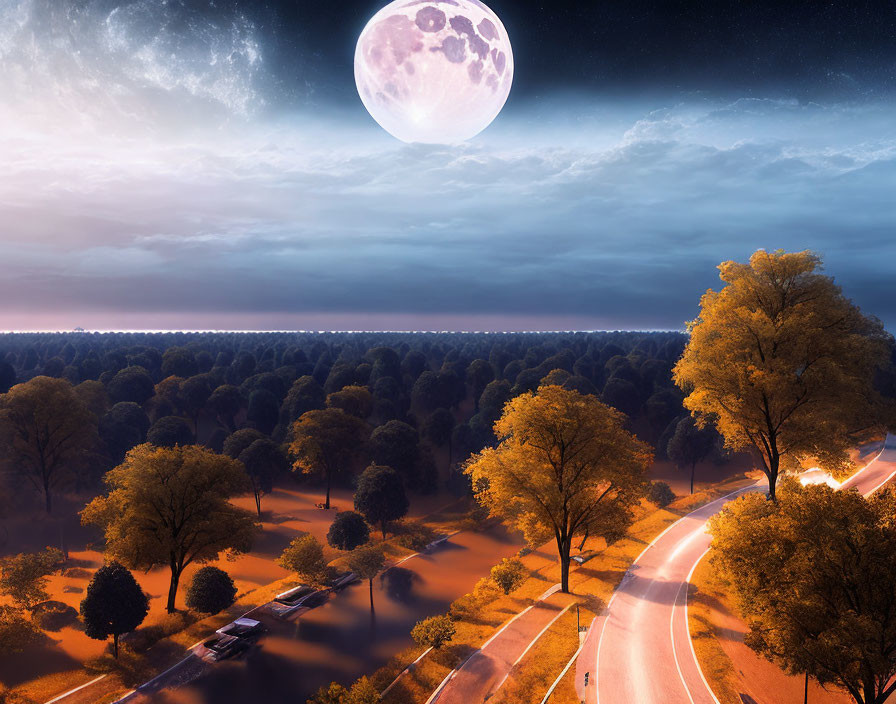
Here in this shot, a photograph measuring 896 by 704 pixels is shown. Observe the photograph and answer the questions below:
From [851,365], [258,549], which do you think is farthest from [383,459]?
[851,365]

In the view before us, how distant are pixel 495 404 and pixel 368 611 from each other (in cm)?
4631

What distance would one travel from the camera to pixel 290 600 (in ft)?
122

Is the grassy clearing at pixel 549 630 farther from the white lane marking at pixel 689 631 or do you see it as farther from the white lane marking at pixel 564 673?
the white lane marking at pixel 689 631

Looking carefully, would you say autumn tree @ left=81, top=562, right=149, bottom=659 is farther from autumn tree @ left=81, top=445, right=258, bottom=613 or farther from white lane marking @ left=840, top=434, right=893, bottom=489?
white lane marking @ left=840, top=434, right=893, bottom=489

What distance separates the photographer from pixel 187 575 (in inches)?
1820

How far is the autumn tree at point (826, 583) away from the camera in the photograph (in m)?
15.7

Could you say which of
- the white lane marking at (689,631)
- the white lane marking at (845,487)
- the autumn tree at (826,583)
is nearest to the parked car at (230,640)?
the white lane marking at (845,487)

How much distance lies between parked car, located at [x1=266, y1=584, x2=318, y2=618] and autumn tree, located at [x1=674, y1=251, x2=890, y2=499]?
30.9 meters

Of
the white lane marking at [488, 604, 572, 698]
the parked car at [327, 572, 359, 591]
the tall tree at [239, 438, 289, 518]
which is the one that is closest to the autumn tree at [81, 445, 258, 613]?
the parked car at [327, 572, 359, 591]

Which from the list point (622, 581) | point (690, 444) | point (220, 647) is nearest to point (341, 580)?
point (220, 647)

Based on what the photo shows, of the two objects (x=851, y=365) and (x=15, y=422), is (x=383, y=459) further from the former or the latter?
(x=851, y=365)

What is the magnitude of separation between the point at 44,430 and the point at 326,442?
102 feet

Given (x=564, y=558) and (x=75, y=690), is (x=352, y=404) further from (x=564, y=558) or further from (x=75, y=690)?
(x=75, y=690)

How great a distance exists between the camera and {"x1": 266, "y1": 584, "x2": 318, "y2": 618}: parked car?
1398 inches
